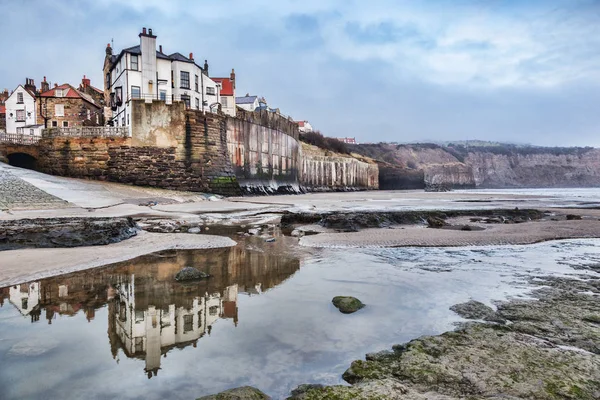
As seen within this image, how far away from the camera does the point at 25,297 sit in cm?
384

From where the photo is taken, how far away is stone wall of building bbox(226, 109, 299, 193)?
90.6 ft

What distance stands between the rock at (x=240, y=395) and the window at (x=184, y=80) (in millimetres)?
36057

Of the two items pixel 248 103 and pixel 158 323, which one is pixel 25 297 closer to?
pixel 158 323

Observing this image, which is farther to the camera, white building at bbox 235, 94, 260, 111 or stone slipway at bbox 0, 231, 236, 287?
white building at bbox 235, 94, 260, 111

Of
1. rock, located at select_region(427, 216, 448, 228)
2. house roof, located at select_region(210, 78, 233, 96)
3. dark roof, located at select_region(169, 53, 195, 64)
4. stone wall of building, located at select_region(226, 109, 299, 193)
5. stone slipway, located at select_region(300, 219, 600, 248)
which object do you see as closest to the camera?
stone slipway, located at select_region(300, 219, 600, 248)

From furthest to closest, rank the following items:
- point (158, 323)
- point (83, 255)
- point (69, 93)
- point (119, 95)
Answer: point (69, 93), point (119, 95), point (83, 255), point (158, 323)

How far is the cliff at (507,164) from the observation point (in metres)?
99.9

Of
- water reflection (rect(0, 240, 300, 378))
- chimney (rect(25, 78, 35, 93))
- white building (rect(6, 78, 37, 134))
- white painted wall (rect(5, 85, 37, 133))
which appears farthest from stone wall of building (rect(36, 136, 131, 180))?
chimney (rect(25, 78, 35, 93))

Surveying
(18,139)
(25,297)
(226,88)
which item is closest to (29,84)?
(226,88)

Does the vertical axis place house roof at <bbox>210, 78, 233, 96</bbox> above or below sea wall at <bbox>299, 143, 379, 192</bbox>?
above

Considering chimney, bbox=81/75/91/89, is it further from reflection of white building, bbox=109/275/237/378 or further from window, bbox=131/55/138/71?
reflection of white building, bbox=109/275/237/378

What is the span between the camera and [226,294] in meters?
4.02

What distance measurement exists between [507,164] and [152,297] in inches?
5541

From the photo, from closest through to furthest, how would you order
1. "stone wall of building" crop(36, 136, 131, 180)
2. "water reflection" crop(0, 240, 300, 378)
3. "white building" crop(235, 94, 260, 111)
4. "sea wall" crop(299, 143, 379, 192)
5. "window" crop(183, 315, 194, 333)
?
"water reflection" crop(0, 240, 300, 378), "window" crop(183, 315, 194, 333), "stone wall of building" crop(36, 136, 131, 180), "sea wall" crop(299, 143, 379, 192), "white building" crop(235, 94, 260, 111)
